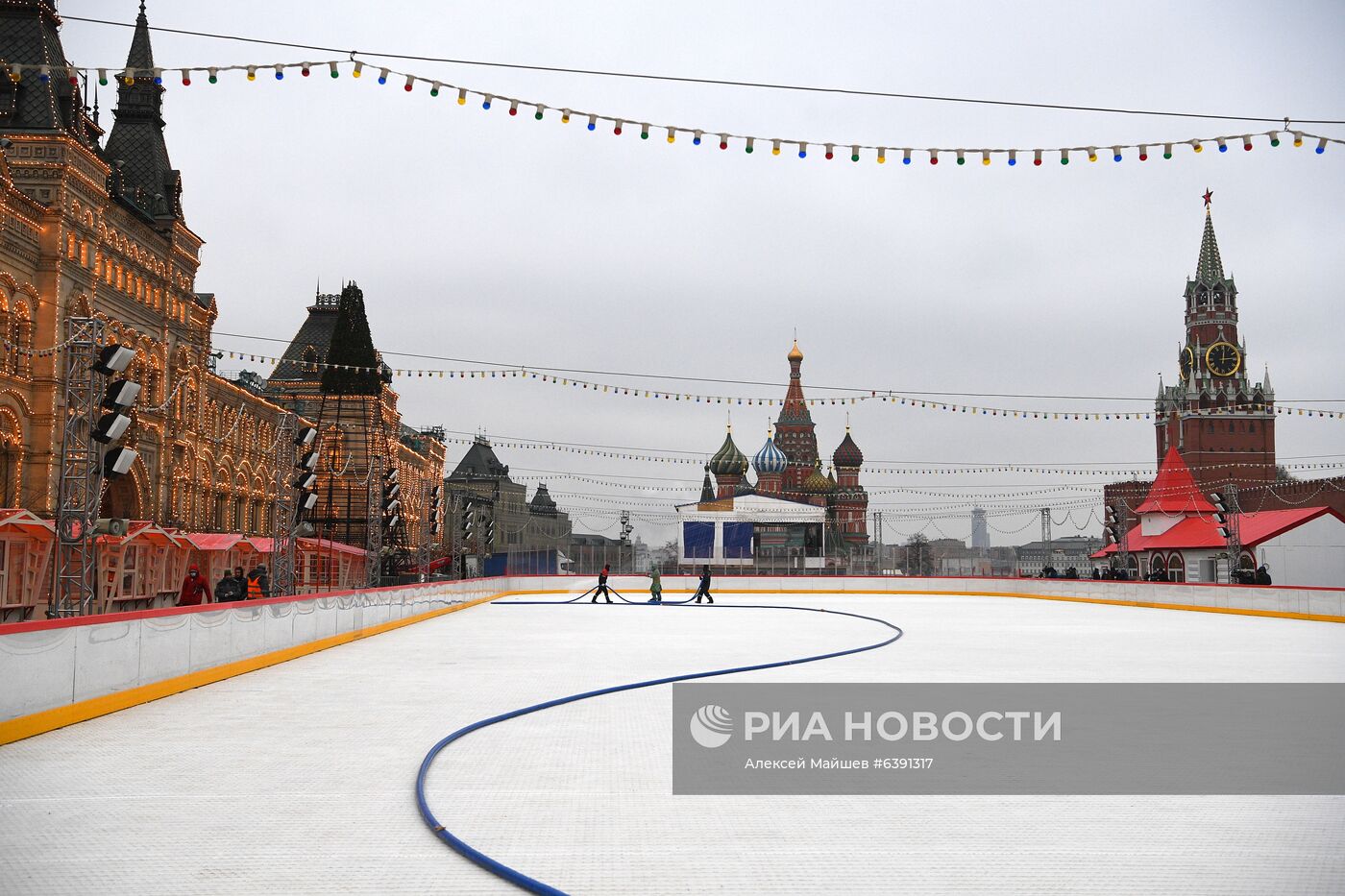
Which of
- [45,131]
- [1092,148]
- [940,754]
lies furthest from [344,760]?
[45,131]

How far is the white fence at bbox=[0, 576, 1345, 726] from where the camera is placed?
1069 cm

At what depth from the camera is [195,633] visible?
14.6m

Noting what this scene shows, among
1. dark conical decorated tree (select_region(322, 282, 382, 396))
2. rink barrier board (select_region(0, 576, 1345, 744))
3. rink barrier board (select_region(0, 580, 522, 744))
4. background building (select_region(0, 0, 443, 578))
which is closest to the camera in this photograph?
rink barrier board (select_region(0, 580, 522, 744))

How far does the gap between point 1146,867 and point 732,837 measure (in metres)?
2.28

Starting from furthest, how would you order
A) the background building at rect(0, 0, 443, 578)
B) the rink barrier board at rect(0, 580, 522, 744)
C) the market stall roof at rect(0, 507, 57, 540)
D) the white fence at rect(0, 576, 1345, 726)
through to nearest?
the background building at rect(0, 0, 443, 578) → the market stall roof at rect(0, 507, 57, 540) → the white fence at rect(0, 576, 1345, 726) → the rink barrier board at rect(0, 580, 522, 744)

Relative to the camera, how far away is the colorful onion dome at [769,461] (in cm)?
12250

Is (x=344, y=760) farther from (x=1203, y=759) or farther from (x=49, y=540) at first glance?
(x=49, y=540)

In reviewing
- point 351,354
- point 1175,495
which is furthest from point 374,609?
point 1175,495

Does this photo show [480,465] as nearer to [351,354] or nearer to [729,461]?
[729,461]

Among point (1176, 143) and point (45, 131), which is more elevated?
point (45, 131)

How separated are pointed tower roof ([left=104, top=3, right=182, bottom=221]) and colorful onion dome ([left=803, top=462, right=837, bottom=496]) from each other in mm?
87507

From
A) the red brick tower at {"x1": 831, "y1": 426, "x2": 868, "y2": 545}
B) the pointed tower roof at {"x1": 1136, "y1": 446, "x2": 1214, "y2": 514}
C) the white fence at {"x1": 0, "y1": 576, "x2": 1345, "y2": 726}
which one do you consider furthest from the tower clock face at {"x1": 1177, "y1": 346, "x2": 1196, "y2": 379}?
the white fence at {"x1": 0, "y1": 576, "x2": 1345, "y2": 726}

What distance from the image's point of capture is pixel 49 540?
27797 mm

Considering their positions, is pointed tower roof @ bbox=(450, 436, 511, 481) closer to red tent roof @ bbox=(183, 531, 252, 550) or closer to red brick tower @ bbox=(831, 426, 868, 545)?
red brick tower @ bbox=(831, 426, 868, 545)
